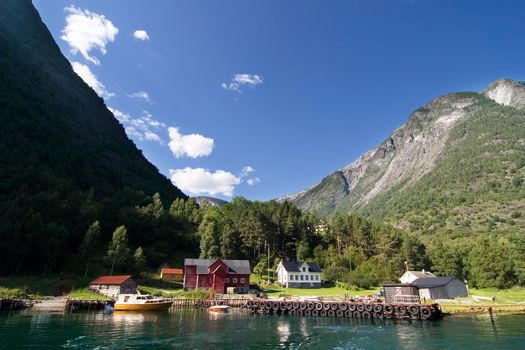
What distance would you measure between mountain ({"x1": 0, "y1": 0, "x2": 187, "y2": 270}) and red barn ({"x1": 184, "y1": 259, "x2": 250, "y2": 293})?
2982cm

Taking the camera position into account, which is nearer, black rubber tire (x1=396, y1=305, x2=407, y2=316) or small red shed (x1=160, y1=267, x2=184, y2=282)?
black rubber tire (x1=396, y1=305, x2=407, y2=316)

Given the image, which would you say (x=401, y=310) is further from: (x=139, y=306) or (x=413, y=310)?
(x=139, y=306)

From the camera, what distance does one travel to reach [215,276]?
271ft

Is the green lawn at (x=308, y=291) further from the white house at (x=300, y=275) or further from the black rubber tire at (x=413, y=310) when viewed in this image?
the black rubber tire at (x=413, y=310)

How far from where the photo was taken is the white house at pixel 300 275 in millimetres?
88875

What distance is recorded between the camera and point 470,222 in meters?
169

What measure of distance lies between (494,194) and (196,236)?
560 feet

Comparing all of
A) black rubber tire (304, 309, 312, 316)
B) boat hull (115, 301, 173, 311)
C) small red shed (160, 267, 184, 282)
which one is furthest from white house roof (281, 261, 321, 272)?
boat hull (115, 301, 173, 311)

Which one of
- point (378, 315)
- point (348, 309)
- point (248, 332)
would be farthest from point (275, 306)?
point (248, 332)

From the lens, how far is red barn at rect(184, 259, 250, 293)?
8219 centimetres

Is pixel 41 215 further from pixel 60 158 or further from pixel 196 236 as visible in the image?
pixel 60 158

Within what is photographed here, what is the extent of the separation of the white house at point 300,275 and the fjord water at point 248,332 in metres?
36.8

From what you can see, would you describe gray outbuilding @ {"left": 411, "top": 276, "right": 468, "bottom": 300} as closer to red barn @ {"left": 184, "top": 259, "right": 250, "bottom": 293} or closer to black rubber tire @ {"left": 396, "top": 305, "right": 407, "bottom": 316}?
black rubber tire @ {"left": 396, "top": 305, "right": 407, "bottom": 316}

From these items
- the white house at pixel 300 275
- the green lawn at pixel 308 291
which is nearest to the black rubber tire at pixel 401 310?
the green lawn at pixel 308 291
